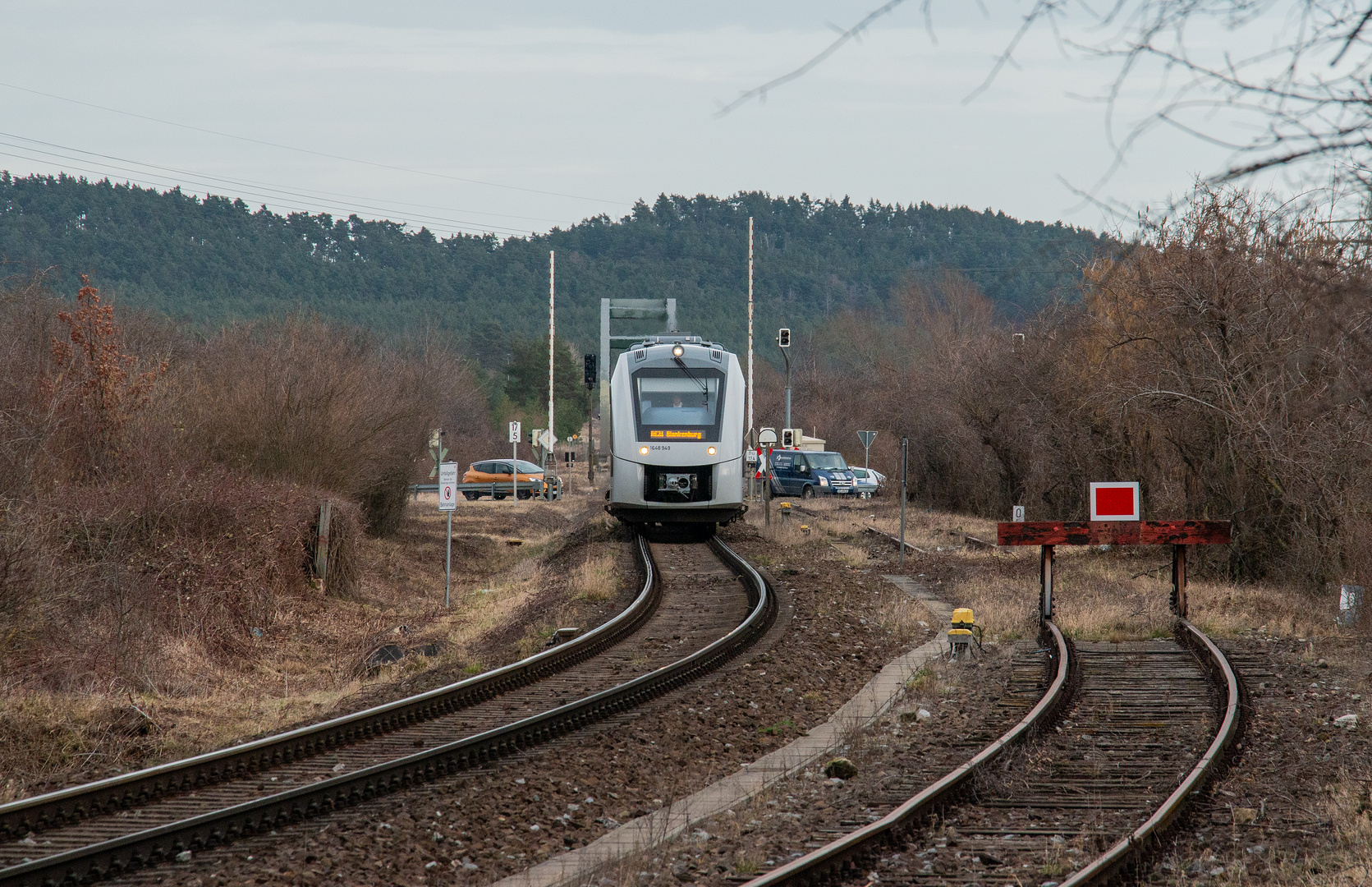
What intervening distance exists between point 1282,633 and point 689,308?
125430mm

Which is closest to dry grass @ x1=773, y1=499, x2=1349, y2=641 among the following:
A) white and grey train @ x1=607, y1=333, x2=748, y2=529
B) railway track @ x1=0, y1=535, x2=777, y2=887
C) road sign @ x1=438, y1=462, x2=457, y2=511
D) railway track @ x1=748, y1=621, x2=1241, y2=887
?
white and grey train @ x1=607, y1=333, x2=748, y2=529

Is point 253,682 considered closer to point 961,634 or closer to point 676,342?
point 961,634

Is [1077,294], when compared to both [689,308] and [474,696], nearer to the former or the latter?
[474,696]

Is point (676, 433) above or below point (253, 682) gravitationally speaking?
above

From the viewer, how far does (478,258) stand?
496ft

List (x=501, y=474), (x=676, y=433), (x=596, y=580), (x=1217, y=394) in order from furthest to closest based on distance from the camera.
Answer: (x=501, y=474) → (x=676, y=433) → (x=1217, y=394) → (x=596, y=580)

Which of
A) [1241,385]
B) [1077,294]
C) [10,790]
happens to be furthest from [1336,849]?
[1077,294]

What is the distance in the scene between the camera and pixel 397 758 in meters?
8.41

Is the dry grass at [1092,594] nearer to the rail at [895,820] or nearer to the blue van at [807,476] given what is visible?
the rail at [895,820]

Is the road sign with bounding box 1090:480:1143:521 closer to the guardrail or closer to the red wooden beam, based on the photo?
the red wooden beam

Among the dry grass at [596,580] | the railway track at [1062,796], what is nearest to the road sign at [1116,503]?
the railway track at [1062,796]

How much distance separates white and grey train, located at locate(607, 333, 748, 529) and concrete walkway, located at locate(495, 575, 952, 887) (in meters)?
9.94

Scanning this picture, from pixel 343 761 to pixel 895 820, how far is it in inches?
159

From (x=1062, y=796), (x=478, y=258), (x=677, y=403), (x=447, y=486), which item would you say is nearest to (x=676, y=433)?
(x=677, y=403)
